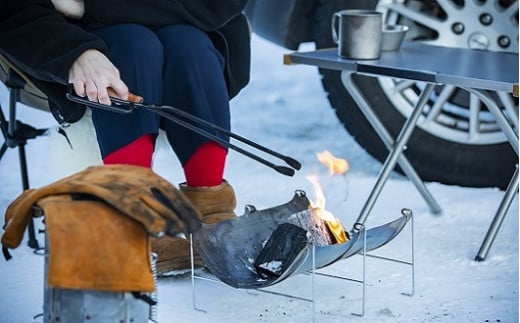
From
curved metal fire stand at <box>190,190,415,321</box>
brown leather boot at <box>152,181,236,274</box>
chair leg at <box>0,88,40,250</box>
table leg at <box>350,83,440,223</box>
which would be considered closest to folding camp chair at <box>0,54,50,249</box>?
chair leg at <box>0,88,40,250</box>

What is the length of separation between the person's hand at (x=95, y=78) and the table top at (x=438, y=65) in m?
0.75

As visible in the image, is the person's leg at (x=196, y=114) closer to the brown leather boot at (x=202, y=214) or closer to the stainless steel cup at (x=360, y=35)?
the brown leather boot at (x=202, y=214)

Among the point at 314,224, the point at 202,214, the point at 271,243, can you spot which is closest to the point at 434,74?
the point at 314,224

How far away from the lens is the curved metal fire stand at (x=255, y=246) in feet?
9.00

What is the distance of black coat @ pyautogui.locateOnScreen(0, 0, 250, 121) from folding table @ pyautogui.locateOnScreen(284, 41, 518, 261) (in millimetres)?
217

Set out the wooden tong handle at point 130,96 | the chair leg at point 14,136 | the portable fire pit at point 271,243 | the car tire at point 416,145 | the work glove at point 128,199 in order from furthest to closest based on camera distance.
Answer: the car tire at point 416,145, the chair leg at point 14,136, the portable fire pit at point 271,243, the wooden tong handle at point 130,96, the work glove at point 128,199

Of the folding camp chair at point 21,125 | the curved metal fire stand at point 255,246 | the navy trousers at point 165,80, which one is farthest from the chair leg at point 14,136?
the curved metal fire stand at point 255,246

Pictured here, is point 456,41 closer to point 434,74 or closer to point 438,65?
point 438,65

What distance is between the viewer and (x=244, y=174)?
4.18 meters

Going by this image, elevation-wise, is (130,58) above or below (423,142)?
above

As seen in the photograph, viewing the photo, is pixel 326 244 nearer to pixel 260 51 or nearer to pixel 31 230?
pixel 31 230

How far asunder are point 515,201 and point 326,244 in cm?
120

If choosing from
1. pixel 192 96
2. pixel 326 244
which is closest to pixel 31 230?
pixel 192 96

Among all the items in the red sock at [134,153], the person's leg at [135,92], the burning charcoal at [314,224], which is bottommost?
the burning charcoal at [314,224]
